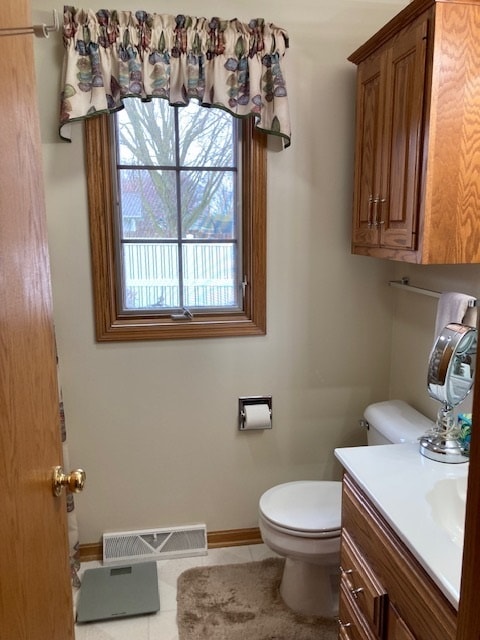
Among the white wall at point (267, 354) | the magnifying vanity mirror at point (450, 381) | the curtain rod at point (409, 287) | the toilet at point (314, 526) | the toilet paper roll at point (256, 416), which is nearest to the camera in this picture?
the magnifying vanity mirror at point (450, 381)

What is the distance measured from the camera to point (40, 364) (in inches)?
40.2

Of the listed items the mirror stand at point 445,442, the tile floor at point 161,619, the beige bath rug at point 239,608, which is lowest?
the tile floor at point 161,619

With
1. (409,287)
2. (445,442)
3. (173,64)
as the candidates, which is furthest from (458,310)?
(173,64)

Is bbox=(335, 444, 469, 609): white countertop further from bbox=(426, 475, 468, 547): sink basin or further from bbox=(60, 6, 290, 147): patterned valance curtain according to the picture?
bbox=(60, 6, 290, 147): patterned valance curtain

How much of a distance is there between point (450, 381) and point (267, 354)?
0.96 meters

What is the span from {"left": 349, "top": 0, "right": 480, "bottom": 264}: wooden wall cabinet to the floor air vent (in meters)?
1.57

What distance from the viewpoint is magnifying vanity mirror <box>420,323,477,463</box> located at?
1.50 m

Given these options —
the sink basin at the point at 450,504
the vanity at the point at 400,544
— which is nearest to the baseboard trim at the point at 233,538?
the vanity at the point at 400,544

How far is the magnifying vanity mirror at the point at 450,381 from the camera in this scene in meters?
1.50

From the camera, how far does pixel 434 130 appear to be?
1.55 m

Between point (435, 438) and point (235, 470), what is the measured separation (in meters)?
1.09

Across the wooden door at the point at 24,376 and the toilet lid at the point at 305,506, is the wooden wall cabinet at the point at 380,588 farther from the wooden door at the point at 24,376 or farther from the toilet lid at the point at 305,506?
the wooden door at the point at 24,376

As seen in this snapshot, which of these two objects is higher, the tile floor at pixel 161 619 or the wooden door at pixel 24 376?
the wooden door at pixel 24 376

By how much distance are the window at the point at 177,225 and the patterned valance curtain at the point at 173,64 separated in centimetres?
15
